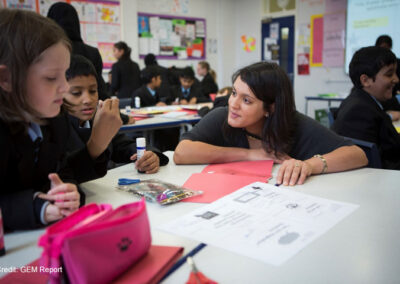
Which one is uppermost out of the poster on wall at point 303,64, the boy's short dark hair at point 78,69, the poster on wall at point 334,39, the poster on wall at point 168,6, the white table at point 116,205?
the poster on wall at point 168,6

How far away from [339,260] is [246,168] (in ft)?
2.37

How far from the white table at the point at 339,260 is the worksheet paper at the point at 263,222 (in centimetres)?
2

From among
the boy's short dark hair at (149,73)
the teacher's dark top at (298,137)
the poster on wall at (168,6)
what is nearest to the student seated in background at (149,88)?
the boy's short dark hair at (149,73)

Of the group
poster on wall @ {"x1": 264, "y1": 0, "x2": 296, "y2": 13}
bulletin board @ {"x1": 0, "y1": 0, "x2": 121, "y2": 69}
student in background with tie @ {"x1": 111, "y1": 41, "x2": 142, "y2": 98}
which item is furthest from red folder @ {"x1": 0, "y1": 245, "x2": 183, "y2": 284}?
poster on wall @ {"x1": 264, "y1": 0, "x2": 296, "y2": 13}

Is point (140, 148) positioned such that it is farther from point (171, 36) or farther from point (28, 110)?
point (171, 36)

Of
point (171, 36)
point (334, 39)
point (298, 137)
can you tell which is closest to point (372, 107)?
point (298, 137)

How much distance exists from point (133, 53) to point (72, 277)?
247 inches

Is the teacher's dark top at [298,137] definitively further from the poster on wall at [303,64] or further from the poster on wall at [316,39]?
the poster on wall at [303,64]

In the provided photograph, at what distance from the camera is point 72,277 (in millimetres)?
577

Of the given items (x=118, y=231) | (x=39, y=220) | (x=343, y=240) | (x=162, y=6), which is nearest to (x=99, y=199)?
(x=39, y=220)

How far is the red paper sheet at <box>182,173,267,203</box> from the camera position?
3.64ft

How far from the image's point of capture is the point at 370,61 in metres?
2.23

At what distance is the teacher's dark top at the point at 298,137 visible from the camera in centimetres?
152

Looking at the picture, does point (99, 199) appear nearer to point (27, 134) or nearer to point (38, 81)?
point (27, 134)
